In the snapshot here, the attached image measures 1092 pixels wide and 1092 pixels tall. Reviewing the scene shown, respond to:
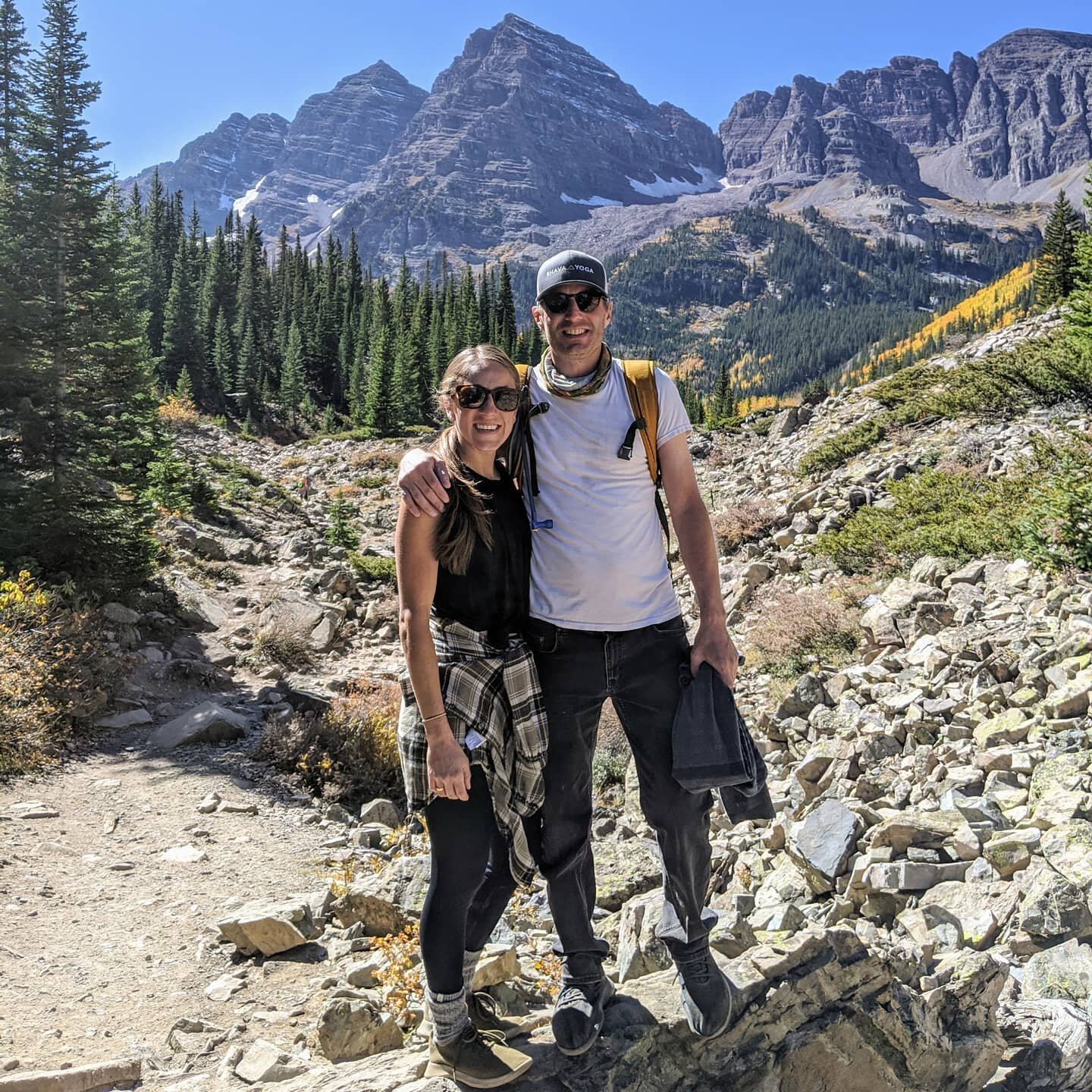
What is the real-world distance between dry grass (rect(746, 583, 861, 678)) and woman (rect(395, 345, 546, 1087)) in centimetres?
615

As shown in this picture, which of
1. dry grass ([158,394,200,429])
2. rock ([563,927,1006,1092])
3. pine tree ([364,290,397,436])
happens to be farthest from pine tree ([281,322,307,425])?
rock ([563,927,1006,1092])

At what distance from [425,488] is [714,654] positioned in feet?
3.72

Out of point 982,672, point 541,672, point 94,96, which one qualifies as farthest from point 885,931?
point 94,96

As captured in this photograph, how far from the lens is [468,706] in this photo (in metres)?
2.60

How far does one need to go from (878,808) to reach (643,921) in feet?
7.09

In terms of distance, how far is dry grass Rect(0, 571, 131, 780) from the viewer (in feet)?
22.7

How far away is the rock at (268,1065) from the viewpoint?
10.3ft

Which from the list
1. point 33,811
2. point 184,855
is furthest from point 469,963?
point 33,811

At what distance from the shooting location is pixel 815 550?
1164 cm

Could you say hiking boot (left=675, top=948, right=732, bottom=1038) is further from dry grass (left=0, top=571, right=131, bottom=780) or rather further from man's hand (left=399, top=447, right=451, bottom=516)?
dry grass (left=0, top=571, right=131, bottom=780)

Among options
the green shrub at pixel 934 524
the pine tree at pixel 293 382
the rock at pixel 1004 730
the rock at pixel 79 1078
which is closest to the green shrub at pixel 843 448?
the green shrub at pixel 934 524

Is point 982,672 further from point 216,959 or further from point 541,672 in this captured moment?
point 216,959

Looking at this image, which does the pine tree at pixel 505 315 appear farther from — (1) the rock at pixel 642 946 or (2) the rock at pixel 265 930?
(1) the rock at pixel 642 946

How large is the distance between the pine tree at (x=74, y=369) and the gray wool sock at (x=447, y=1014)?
29.9ft
